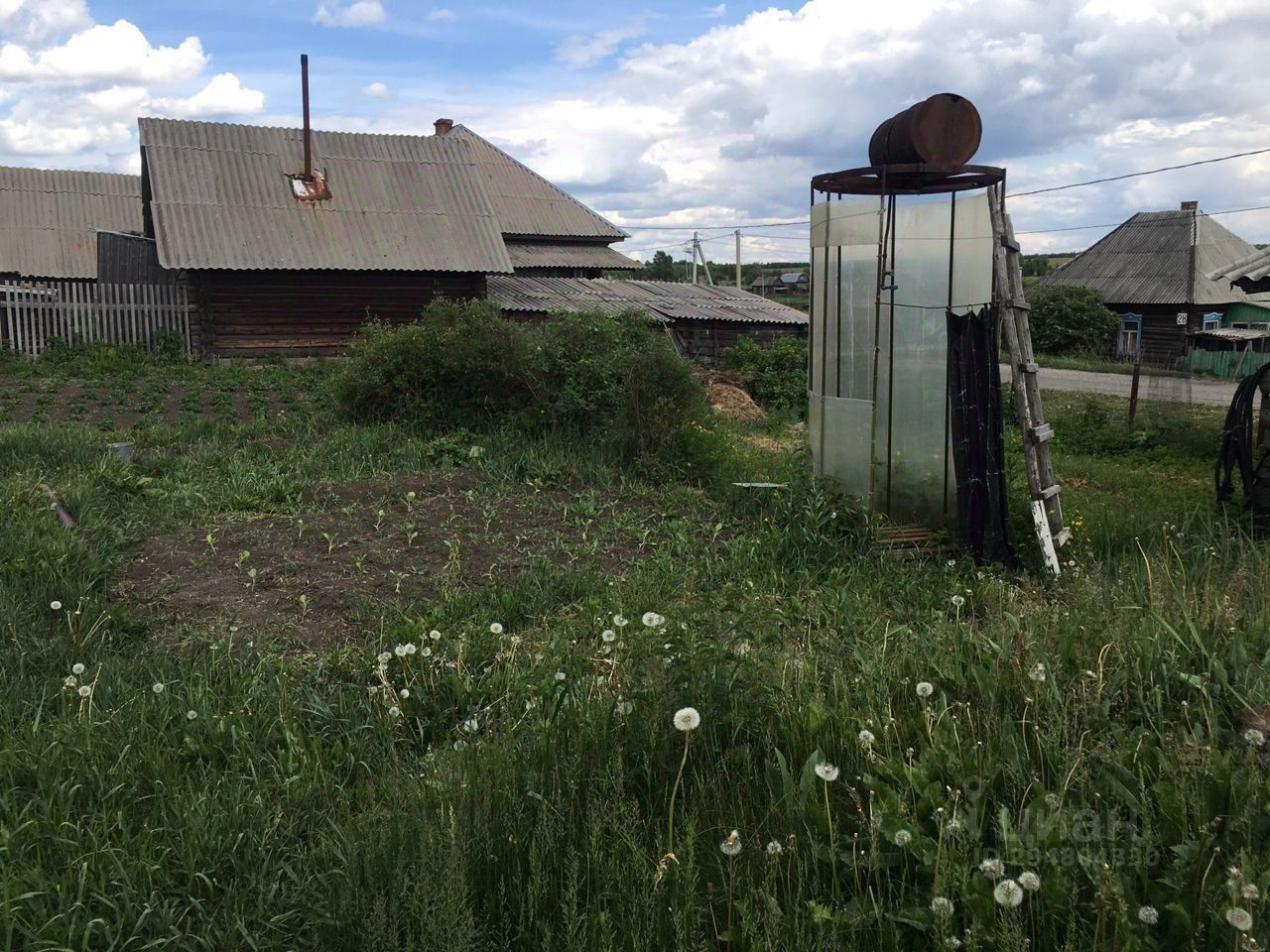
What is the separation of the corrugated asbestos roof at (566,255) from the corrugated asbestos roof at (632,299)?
2949 millimetres

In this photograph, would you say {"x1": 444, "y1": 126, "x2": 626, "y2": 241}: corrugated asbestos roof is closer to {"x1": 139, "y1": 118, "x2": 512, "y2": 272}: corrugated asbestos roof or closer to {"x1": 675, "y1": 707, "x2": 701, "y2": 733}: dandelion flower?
{"x1": 139, "y1": 118, "x2": 512, "y2": 272}: corrugated asbestos roof

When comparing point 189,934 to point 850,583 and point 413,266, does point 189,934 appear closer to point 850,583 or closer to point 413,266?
point 850,583

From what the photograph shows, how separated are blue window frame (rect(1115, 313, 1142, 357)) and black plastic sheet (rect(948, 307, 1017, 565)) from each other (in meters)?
32.6

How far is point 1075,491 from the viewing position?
10.4m

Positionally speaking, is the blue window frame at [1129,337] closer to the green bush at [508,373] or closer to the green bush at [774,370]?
the green bush at [774,370]

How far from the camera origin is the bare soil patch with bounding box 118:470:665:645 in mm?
5852

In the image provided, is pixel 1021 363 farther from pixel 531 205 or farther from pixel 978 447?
pixel 531 205

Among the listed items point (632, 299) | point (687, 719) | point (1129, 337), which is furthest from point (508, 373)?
point (1129, 337)

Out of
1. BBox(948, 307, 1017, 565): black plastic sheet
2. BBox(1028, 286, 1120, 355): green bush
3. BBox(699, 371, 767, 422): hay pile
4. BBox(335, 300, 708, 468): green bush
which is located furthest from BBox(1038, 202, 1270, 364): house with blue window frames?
BBox(948, 307, 1017, 565): black plastic sheet

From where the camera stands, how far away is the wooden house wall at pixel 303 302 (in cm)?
2069

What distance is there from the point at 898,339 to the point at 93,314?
17.5 meters

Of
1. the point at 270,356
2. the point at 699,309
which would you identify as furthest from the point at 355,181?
the point at 699,309

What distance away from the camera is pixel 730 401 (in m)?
16.8

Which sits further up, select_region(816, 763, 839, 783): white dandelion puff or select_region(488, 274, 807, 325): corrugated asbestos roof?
select_region(488, 274, 807, 325): corrugated asbestos roof
